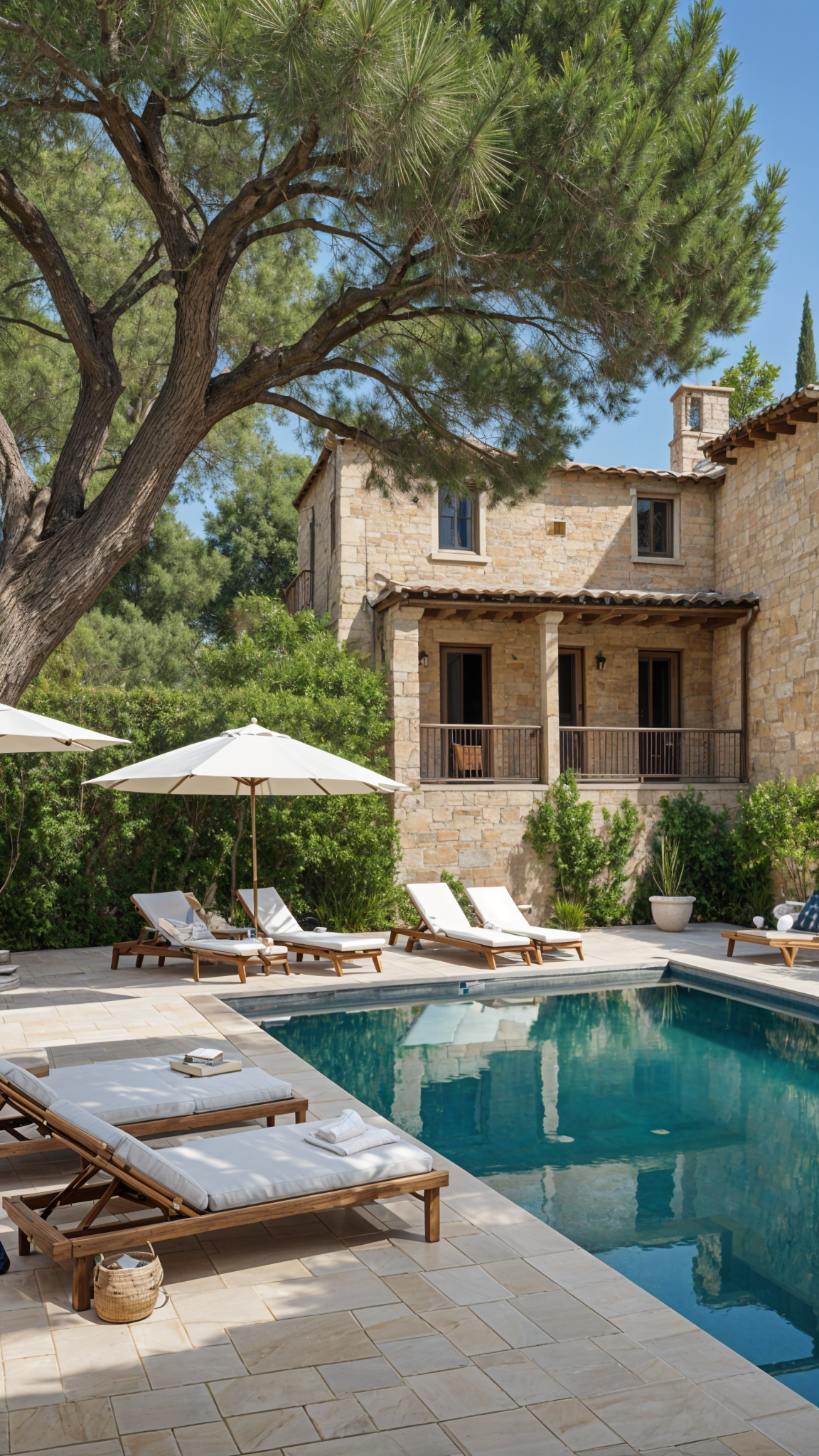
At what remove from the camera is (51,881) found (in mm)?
12422

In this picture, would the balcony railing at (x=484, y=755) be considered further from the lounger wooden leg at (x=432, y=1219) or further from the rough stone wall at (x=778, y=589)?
the lounger wooden leg at (x=432, y=1219)

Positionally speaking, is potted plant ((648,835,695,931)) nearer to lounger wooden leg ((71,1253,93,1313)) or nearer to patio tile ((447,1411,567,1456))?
lounger wooden leg ((71,1253,93,1313))

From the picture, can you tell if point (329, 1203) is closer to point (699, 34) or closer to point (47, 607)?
point (47, 607)

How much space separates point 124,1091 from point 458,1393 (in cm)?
260

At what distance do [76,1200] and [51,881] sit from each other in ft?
28.3

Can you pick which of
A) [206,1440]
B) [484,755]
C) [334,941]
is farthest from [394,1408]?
[484,755]

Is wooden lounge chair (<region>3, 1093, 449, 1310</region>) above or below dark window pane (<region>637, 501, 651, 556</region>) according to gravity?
below

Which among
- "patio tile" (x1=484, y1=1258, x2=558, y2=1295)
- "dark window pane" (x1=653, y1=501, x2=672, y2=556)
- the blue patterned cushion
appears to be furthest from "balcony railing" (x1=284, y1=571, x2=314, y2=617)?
"patio tile" (x1=484, y1=1258, x2=558, y2=1295)

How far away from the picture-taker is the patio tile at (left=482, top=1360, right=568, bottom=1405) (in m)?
3.12

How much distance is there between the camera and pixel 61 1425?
299cm

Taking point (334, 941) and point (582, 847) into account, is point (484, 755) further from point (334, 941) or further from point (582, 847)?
point (334, 941)

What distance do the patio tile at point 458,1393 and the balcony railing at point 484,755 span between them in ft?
40.1

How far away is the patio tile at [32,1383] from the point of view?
314 cm

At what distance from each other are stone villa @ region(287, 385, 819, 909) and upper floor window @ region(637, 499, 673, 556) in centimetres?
3
